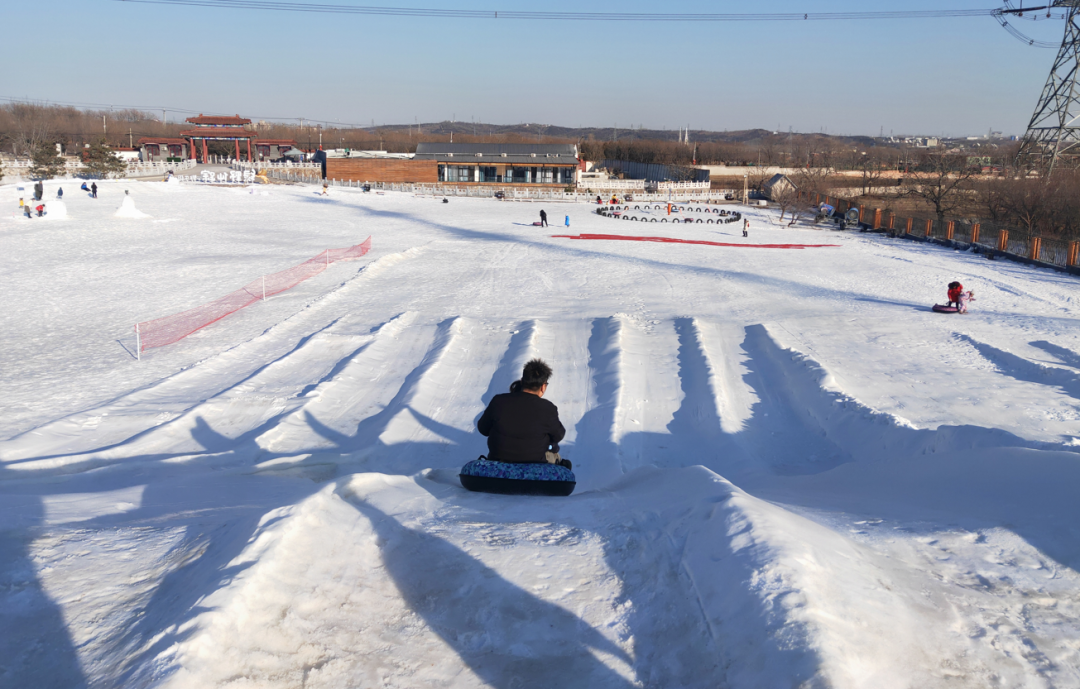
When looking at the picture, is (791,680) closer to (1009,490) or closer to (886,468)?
(1009,490)

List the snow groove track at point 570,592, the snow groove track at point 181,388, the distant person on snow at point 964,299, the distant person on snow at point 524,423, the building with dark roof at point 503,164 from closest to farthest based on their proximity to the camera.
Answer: the snow groove track at point 570,592, the distant person on snow at point 524,423, the snow groove track at point 181,388, the distant person on snow at point 964,299, the building with dark roof at point 503,164

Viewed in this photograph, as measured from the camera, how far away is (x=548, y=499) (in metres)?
5.40

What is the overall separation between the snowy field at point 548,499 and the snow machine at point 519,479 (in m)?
0.20

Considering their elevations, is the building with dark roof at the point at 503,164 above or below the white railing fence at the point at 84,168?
above

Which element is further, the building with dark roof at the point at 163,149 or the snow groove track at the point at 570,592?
the building with dark roof at the point at 163,149

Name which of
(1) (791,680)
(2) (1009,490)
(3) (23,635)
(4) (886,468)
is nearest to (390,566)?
(3) (23,635)

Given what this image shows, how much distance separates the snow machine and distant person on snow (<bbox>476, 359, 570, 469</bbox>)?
2.4 inches

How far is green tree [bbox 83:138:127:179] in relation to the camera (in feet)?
207

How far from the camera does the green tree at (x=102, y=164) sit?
62953 mm

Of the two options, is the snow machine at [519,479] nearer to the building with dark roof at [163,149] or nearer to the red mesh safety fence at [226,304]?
the red mesh safety fence at [226,304]

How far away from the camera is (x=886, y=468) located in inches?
255

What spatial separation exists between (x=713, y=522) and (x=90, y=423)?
28.1 ft

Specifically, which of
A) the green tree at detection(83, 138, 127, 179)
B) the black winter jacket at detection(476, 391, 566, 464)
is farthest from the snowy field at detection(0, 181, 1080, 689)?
the green tree at detection(83, 138, 127, 179)

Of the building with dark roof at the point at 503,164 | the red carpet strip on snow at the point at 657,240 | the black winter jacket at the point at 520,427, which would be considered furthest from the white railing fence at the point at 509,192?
the black winter jacket at the point at 520,427
